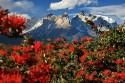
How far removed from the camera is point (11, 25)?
9133 mm

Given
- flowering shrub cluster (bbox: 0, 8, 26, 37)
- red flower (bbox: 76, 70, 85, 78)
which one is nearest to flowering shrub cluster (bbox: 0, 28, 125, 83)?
red flower (bbox: 76, 70, 85, 78)

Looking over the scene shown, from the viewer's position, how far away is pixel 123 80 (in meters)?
20.4

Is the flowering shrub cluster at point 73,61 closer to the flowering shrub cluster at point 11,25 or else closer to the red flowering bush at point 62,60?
the red flowering bush at point 62,60

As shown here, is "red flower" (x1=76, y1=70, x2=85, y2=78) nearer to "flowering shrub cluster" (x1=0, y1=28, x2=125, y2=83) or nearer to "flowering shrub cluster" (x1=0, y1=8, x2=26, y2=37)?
"flowering shrub cluster" (x1=0, y1=28, x2=125, y2=83)

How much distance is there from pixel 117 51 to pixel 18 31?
18.5m

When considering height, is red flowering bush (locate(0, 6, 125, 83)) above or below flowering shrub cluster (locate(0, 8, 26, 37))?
below

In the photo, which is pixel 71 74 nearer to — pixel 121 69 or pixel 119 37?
pixel 121 69

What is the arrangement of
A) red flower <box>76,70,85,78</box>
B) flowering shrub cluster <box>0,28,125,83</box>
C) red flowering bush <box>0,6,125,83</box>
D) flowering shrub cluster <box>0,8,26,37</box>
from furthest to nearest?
red flower <box>76,70,85,78</box>, flowering shrub cluster <box>0,28,125,83</box>, red flowering bush <box>0,6,125,83</box>, flowering shrub cluster <box>0,8,26,37</box>

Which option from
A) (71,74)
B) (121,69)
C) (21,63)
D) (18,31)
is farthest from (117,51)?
(18,31)

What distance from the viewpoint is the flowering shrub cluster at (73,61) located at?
45.7 ft

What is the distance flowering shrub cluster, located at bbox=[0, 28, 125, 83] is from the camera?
13938 mm

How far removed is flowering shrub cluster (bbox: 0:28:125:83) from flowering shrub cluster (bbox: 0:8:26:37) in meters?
2.26

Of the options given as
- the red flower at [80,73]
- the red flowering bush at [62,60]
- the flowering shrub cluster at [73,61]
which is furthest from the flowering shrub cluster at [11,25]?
the red flower at [80,73]

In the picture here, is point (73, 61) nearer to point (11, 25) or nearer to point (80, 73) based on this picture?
point (80, 73)
